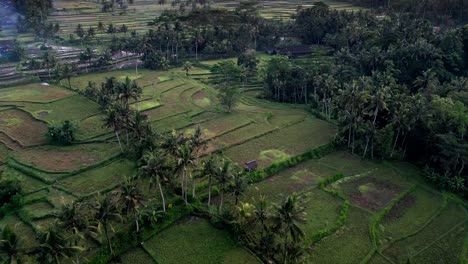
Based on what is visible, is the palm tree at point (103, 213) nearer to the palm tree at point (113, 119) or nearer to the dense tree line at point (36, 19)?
the palm tree at point (113, 119)

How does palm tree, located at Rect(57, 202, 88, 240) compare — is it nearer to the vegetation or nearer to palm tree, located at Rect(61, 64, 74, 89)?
the vegetation

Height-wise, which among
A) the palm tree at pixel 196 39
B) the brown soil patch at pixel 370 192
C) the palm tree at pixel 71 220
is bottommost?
the brown soil patch at pixel 370 192

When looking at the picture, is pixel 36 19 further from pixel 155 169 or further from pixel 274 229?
pixel 274 229

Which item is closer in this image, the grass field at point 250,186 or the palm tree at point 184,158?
the grass field at point 250,186

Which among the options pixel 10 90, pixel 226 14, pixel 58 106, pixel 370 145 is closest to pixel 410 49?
pixel 370 145

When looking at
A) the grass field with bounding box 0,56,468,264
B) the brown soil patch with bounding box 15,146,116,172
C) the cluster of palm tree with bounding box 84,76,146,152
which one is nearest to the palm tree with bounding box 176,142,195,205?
the grass field with bounding box 0,56,468,264

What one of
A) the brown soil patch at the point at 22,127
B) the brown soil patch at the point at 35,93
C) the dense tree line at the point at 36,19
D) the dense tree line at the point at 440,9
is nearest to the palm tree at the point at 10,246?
the brown soil patch at the point at 22,127
